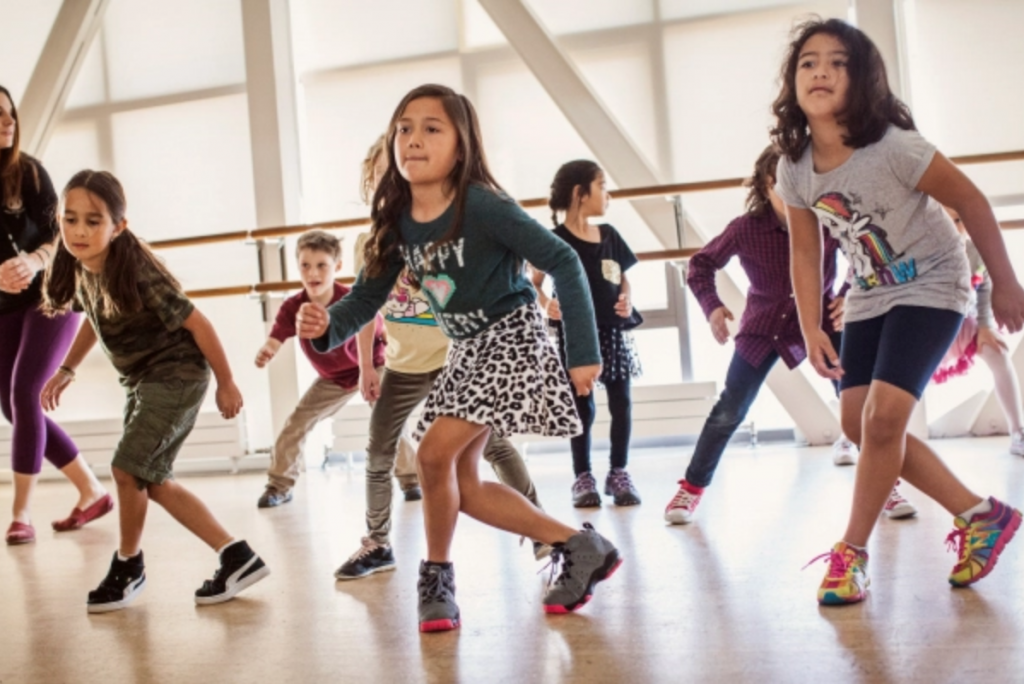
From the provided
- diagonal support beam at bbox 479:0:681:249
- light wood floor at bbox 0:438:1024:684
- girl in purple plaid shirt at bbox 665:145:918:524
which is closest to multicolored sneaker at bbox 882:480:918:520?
light wood floor at bbox 0:438:1024:684

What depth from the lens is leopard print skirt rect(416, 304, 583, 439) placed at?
1.97 metres

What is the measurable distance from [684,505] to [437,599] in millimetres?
1151

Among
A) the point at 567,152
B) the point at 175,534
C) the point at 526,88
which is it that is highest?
the point at 526,88

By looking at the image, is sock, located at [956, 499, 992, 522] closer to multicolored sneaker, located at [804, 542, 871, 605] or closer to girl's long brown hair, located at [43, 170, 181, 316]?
multicolored sneaker, located at [804, 542, 871, 605]

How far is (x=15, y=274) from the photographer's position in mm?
2980

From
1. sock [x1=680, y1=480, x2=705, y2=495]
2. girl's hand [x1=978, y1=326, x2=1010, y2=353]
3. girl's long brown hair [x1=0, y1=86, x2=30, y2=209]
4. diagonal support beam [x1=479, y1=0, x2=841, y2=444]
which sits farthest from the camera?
diagonal support beam [x1=479, y1=0, x2=841, y2=444]

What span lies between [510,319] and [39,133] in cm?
460

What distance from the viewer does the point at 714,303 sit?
3.02 metres

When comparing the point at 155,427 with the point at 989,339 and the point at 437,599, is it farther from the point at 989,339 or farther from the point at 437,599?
the point at 989,339

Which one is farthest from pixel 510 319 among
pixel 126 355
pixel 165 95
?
pixel 165 95

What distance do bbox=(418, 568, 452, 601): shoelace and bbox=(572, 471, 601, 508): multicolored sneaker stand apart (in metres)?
1.41

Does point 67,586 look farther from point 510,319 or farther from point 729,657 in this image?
point 729,657

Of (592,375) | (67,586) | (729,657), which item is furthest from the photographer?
(67,586)

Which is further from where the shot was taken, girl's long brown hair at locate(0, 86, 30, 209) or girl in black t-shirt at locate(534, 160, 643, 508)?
girl in black t-shirt at locate(534, 160, 643, 508)
